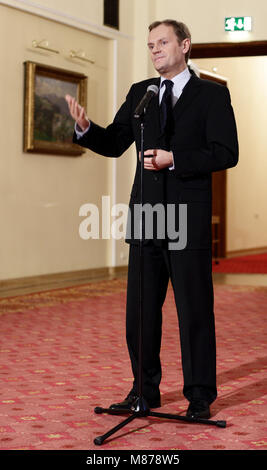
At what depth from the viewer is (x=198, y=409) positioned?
12.2 feet

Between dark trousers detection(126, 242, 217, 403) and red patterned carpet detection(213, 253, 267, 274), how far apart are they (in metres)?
8.23

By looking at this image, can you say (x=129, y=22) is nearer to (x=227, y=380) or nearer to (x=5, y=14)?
(x=5, y=14)

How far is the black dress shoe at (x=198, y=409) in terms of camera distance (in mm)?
3686

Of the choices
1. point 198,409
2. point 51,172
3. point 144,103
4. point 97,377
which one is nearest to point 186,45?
point 144,103

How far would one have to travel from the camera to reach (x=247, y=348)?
579cm

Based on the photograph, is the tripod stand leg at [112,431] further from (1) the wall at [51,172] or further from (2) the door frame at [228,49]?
(2) the door frame at [228,49]

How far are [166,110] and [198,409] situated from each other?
136 cm

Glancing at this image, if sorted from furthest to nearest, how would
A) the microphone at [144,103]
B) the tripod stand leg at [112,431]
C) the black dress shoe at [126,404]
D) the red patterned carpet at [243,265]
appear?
1. the red patterned carpet at [243,265]
2. the black dress shoe at [126,404]
3. the microphone at [144,103]
4. the tripod stand leg at [112,431]

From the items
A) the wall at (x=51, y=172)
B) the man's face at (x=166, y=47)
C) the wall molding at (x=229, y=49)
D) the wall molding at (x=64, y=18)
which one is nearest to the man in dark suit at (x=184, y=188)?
the man's face at (x=166, y=47)

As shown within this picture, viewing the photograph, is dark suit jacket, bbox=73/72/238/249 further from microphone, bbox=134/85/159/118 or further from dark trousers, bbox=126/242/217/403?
microphone, bbox=134/85/159/118

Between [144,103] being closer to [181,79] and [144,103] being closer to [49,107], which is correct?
[181,79]

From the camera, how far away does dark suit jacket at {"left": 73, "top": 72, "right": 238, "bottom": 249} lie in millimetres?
3553

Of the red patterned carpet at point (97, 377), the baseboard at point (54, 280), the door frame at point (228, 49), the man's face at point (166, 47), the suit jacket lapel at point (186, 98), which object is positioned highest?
the door frame at point (228, 49)
